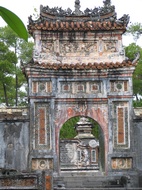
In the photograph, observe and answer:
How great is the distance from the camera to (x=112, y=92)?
1369 cm

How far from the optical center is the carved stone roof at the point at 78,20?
14234mm

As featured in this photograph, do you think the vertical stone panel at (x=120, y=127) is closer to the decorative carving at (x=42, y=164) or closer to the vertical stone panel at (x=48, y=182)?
the decorative carving at (x=42, y=164)

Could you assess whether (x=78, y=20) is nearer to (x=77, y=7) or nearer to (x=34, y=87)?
(x=77, y=7)

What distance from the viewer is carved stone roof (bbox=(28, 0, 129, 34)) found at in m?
14.2

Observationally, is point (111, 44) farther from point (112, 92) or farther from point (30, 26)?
point (30, 26)

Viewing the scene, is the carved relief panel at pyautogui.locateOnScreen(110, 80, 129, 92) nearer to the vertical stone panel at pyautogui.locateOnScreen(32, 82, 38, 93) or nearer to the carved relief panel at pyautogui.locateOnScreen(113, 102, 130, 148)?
the carved relief panel at pyautogui.locateOnScreen(113, 102, 130, 148)

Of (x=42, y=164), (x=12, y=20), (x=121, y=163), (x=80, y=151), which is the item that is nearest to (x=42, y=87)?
(x=42, y=164)

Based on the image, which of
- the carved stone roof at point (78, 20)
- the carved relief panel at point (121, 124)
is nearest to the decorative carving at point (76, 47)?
the carved stone roof at point (78, 20)

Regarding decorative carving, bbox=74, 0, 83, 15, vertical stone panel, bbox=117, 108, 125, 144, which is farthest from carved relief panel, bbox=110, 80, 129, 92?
decorative carving, bbox=74, 0, 83, 15

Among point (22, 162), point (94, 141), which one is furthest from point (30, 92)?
point (94, 141)

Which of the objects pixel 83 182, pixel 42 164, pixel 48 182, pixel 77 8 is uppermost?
pixel 77 8

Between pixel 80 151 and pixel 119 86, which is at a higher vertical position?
pixel 119 86

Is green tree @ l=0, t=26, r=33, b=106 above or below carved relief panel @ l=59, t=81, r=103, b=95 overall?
above

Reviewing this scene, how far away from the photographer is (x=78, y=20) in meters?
14.8
